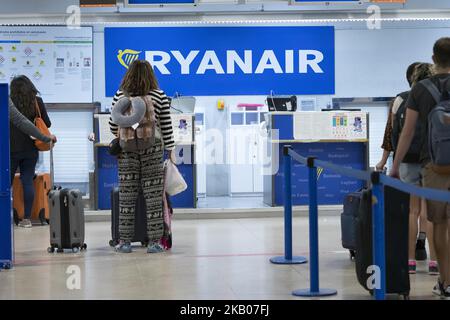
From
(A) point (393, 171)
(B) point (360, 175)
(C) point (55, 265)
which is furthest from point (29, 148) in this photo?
(B) point (360, 175)

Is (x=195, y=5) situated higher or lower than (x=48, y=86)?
higher

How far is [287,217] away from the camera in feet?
20.4

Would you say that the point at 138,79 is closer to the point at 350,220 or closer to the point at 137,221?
the point at 137,221

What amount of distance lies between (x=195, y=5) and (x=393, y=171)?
5.14 metres

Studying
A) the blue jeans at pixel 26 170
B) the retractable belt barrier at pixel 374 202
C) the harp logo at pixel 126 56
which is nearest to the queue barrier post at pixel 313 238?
the retractable belt barrier at pixel 374 202

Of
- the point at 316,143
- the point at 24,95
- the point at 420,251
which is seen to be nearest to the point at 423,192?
the point at 420,251

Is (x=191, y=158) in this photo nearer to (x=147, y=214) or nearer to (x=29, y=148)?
(x=29, y=148)

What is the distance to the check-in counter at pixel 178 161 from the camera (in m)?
9.93

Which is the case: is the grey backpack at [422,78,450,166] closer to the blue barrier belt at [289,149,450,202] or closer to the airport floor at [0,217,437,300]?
the blue barrier belt at [289,149,450,202]

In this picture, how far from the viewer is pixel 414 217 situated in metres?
5.97

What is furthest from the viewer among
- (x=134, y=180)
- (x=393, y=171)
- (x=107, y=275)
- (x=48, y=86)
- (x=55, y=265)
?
(x=48, y=86)

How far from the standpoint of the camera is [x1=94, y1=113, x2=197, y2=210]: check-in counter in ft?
32.6

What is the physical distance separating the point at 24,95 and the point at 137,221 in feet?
7.60

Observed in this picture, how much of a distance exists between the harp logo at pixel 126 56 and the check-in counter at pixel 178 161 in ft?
5.20
